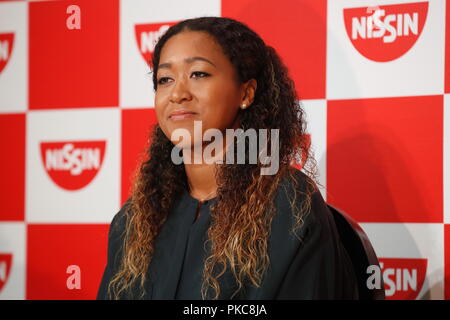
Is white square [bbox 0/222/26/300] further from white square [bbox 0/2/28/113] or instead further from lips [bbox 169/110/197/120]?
lips [bbox 169/110/197/120]

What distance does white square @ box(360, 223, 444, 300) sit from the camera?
4.96 feet

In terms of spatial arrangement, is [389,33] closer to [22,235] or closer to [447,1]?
[447,1]

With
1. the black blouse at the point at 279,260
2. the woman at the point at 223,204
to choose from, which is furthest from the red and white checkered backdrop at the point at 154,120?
the black blouse at the point at 279,260

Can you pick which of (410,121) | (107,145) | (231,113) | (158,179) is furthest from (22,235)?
(410,121)

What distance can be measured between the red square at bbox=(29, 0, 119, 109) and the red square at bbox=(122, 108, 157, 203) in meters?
0.08

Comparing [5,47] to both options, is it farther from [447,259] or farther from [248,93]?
[447,259]

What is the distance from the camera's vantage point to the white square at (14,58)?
6.44 ft

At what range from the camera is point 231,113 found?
4.08ft

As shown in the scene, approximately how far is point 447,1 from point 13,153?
154 centimetres

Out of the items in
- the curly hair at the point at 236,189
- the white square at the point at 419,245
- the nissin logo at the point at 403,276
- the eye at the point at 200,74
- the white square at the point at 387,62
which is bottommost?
the nissin logo at the point at 403,276

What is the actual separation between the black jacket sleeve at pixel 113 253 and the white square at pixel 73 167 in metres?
0.49

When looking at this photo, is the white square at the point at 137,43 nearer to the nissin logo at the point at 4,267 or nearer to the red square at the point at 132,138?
the red square at the point at 132,138

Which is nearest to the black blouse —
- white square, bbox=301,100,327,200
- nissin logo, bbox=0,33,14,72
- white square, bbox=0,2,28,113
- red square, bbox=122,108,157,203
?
white square, bbox=301,100,327,200

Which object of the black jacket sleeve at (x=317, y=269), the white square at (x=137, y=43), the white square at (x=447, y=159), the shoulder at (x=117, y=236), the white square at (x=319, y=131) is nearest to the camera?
the black jacket sleeve at (x=317, y=269)
